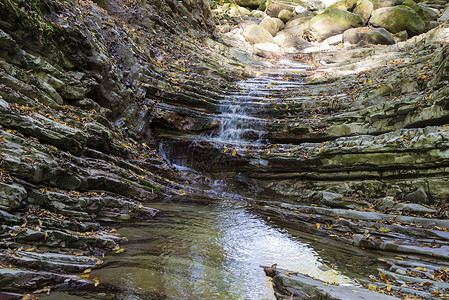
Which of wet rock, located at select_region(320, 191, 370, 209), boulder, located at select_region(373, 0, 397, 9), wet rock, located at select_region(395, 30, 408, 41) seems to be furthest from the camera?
boulder, located at select_region(373, 0, 397, 9)

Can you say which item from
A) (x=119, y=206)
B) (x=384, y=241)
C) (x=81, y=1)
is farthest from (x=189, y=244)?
(x=81, y=1)

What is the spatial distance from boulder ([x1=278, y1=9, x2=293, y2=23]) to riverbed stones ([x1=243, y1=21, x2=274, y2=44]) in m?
5.35

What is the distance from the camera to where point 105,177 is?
18.1 feet

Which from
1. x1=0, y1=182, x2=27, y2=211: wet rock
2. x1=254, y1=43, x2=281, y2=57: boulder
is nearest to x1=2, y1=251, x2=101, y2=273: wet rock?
x1=0, y1=182, x2=27, y2=211: wet rock

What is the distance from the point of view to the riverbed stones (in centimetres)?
2352

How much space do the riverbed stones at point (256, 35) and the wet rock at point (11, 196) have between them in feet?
76.7

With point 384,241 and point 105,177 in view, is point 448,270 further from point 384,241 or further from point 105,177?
point 105,177

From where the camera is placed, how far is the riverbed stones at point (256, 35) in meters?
23.5

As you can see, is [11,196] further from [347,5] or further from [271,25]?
[347,5]

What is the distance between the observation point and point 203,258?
4039 millimetres

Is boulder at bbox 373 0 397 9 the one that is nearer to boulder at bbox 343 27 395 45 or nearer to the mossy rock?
boulder at bbox 343 27 395 45

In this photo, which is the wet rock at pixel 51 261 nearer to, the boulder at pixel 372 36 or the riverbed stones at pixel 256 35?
the boulder at pixel 372 36

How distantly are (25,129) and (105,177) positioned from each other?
1719 mm

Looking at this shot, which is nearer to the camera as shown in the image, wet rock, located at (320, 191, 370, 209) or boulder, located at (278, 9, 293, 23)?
wet rock, located at (320, 191, 370, 209)
